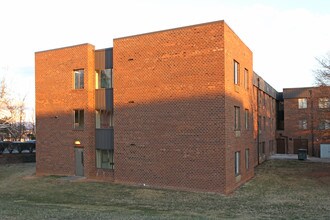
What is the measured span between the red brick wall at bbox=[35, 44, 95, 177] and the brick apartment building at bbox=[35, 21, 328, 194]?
71 mm

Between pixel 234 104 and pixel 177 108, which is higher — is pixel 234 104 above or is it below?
above

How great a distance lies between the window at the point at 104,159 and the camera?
78.4ft

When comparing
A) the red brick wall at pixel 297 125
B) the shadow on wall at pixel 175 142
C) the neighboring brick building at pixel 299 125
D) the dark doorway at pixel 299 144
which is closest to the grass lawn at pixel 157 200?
the shadow on wall at pixel 175 142

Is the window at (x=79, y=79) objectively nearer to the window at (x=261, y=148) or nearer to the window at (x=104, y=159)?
the window at (x=104, y=159)

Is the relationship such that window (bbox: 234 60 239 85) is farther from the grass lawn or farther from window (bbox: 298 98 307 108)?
window (bbox: 298 98 307 108)

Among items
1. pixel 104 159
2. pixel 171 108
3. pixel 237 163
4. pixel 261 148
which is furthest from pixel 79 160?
pixel 261 148

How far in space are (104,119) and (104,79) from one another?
9.17 ft

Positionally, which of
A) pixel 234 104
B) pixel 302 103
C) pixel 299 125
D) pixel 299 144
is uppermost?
pixel 302 103

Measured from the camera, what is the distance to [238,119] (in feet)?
75.4

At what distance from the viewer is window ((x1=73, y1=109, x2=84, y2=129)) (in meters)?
24.9

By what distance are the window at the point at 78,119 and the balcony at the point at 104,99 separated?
1.29 m

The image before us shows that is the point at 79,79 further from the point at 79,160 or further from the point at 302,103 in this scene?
the point at 302,103

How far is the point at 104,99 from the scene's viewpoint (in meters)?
24.2

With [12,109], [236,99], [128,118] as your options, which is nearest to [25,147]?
[12,109]
